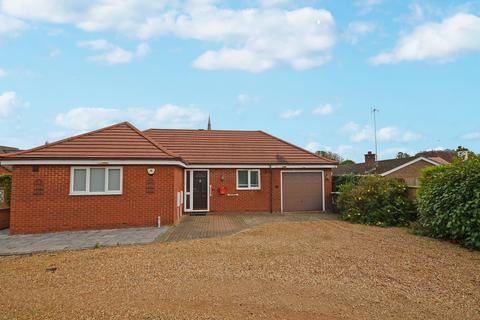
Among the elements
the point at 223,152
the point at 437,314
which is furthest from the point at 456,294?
the point at 223,152

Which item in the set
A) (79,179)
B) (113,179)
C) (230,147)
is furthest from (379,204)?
(79,179)

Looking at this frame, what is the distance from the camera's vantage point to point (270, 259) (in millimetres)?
6848

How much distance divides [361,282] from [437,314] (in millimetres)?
1358

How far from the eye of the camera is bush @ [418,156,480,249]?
26.1 ft

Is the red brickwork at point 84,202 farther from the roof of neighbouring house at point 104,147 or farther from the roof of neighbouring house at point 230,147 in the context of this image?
the roof of neighbouring house at point 230,147

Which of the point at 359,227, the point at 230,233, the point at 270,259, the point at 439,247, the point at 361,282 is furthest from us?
the point at 359,227

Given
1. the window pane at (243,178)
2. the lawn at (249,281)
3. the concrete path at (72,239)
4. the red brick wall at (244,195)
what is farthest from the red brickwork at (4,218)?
the window pane at (243,178)

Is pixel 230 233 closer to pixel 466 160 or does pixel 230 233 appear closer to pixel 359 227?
pixel 359 227

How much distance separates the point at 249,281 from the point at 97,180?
8.13m

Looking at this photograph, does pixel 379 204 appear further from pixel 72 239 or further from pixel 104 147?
pixel 72 239

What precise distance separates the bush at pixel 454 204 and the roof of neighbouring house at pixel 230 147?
A: 25.5 feet

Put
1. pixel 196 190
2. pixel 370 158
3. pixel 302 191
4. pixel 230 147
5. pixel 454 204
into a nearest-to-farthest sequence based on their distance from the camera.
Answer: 1. pixel 454 204
2. pixel 196 190
3. pixel 302 191
4. pixel 230 147
5. pixel 370 158

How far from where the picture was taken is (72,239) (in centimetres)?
946

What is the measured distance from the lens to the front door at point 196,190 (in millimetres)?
16406
